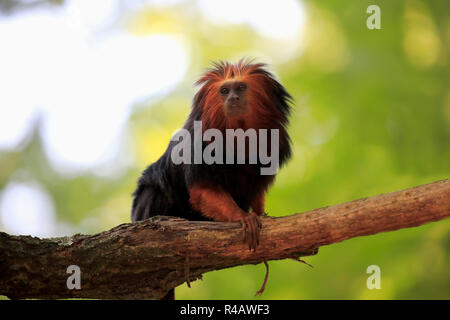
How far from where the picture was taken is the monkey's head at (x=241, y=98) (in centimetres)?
426

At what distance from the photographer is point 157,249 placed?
3.47 metres

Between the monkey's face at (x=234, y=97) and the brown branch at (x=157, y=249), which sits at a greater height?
the monkey's face at (x=234, y=97)

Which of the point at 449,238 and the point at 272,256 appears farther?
the point at 449,238

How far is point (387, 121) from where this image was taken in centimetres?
627

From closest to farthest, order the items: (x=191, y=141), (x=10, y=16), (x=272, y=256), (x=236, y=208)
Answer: (x=272, y=256) → (x=236, y=208) → (x=191, y=141) → (x=10, y=16)

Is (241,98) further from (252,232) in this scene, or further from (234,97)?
(252,232)

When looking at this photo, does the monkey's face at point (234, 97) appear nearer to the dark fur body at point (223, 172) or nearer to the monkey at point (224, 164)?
the monkey at point (224, 164)

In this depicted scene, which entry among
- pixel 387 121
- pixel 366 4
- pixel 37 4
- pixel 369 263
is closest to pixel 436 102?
pixel 387 121

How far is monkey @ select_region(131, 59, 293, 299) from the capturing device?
13.4ft

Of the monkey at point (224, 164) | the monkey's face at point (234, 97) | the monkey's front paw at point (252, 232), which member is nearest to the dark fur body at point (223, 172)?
the monkey at point (224, 164)

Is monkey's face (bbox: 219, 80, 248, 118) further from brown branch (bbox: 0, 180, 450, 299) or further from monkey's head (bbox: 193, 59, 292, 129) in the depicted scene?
brown branch (bbox: 0, 180, 450, 299)

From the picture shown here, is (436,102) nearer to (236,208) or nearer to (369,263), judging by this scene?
(369,263)

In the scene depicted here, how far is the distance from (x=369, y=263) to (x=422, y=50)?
297cm
